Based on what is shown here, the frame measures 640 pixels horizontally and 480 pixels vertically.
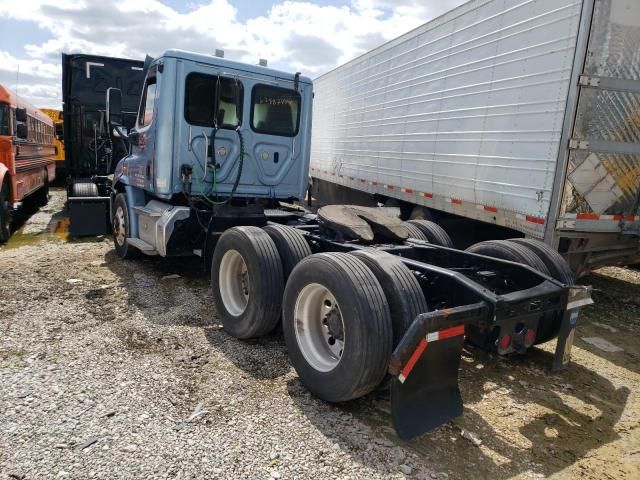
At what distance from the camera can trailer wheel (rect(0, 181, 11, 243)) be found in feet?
27.7

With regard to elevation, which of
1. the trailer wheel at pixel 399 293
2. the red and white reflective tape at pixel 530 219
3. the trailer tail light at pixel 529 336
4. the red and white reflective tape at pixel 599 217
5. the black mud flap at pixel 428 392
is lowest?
the black mud flap at pixel 428 392

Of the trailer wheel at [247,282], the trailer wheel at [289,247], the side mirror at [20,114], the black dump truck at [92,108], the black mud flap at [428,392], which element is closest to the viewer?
the black mud flap at [428,392]

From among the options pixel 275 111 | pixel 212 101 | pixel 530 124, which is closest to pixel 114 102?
pixel 212 101

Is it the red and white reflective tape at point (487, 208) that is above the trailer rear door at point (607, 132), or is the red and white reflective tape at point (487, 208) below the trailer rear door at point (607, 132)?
below

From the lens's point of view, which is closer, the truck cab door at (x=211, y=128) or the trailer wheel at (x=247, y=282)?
the trailer wheel at (x=247, y=282)

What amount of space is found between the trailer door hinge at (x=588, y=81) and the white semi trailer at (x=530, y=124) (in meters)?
0.01

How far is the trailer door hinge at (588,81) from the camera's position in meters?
5.02

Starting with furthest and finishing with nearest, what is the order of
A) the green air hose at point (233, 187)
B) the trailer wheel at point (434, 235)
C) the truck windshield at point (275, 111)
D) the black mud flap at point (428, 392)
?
1. the truck windshield at point (275, 111)
2. the green air hose at point (233, 187)
3. the trailer wheel at point (434, 235)
4. the black mud flap at point (428, 392)

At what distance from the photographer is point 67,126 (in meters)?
10.9

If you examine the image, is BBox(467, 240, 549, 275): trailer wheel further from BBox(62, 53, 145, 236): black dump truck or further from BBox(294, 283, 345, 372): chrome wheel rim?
BBox(62, 53, 145, 236): black dump truck

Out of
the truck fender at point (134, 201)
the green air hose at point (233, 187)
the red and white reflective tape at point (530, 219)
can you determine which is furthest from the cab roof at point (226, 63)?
the red and white reflective tape at point (530, 219)

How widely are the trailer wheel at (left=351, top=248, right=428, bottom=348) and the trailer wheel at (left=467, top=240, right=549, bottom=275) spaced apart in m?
1.41

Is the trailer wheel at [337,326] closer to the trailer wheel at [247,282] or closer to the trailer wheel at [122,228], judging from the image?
the trailer wheel at [247,282]

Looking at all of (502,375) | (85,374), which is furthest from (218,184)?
(502,375)
